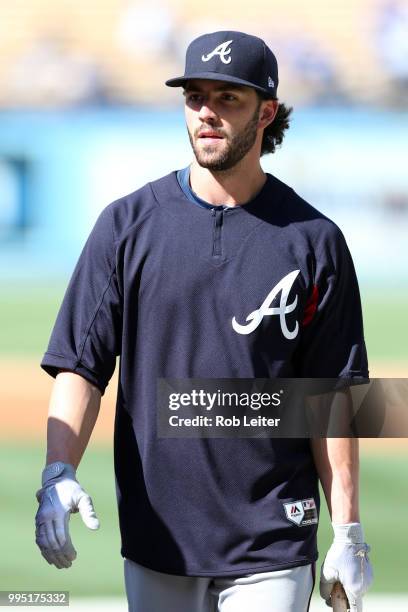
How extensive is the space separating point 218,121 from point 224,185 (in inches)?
7.6

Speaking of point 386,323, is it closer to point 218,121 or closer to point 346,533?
point 346,533

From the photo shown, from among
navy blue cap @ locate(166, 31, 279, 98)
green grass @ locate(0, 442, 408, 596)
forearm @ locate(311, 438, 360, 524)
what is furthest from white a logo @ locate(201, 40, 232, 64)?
green grass @ locate(0, 442, 408, 596)

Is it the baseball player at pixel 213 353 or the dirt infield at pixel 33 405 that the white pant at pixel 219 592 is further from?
the dirt infield at pixel 33 405

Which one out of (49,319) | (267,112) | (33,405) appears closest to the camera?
(267,112)

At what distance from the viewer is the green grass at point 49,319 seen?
14.3 meters

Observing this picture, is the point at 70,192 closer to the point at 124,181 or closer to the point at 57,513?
the point at 124,181

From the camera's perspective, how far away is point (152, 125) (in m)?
21.1

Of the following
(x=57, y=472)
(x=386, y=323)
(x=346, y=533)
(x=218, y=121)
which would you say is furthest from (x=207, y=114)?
(x=386, y=323)

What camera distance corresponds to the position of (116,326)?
10.9ft

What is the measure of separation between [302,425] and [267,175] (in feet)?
2.37

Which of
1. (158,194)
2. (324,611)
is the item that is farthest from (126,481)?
(324,611)

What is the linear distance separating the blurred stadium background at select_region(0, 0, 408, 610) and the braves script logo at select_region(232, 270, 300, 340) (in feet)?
35.5

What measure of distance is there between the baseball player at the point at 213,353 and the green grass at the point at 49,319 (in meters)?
10.1

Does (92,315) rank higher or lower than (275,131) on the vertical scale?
lower
